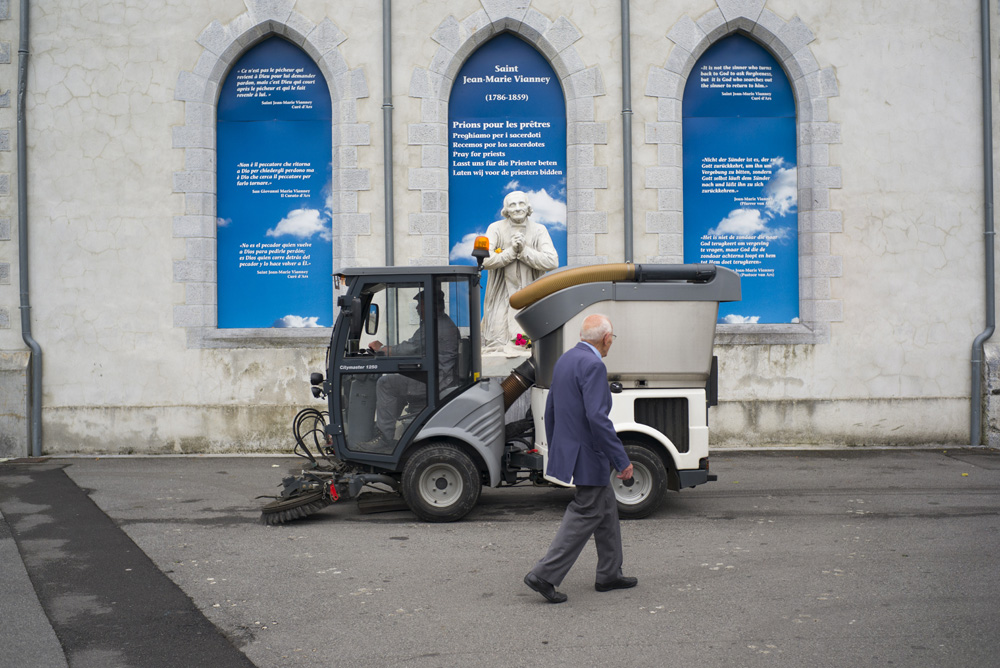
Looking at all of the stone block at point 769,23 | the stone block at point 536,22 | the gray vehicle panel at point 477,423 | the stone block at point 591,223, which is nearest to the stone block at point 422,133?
the stone block at point 536,22

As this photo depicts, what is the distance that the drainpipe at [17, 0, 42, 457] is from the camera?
11219mm

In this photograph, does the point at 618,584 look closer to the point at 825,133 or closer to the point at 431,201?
the point at 431,201

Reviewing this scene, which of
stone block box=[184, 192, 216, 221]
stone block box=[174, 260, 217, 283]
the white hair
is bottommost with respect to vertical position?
the white hair

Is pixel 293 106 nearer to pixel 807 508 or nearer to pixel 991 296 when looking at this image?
pixel 807 508

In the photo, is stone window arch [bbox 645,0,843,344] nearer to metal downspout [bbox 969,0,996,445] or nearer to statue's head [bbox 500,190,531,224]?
metal downspout [bbox 969,0,996,445]

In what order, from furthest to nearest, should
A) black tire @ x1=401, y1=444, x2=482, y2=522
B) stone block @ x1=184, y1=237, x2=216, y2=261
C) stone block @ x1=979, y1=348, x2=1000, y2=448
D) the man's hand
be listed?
stone block @ x1=184, y1=237, x2=216, y2=261, stone block @ x1=979, y1=348, x2=1000, y2=448, the man's hand, black tire @ x1=401, y1=444, x2=482, y2=522

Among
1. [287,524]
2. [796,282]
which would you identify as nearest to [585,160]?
[796,282]

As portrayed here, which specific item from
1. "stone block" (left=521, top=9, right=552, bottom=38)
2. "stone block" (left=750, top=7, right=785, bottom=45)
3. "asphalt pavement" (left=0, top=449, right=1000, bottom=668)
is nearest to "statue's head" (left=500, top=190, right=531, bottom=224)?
"asphalt pavement" (left=0, top=449, right=1000, bottom=668)

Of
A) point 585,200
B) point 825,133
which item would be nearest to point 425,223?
point 585,200

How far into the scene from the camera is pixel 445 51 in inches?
453

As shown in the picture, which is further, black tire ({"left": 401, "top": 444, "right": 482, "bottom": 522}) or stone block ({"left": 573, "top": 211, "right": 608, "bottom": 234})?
stone block ({"left": 573, "top": 211, "right": 608, "bottom": 234})

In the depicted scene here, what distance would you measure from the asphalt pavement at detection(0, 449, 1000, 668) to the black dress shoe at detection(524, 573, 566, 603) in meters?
0.08

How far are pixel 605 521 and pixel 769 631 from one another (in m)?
1.09

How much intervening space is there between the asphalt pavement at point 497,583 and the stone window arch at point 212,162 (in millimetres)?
3192
